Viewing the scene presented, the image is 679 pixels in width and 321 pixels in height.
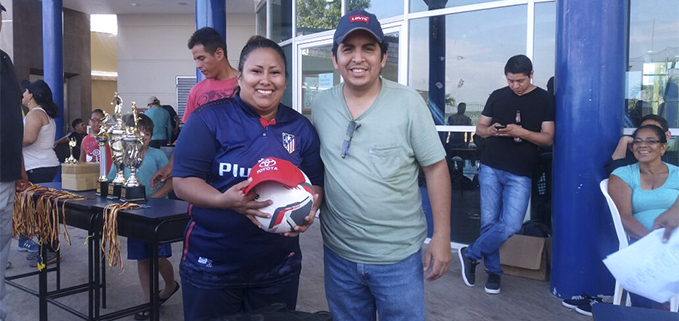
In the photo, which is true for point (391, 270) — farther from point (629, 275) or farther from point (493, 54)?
point (493, 54)

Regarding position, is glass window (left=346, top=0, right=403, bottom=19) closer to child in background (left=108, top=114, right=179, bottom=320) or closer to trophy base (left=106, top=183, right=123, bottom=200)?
child in background (left=108, top=114, right=179, bottom=320)

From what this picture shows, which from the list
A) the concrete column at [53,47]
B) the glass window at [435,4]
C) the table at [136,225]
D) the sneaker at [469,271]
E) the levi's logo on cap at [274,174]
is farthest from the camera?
the concrete column at [53,47]

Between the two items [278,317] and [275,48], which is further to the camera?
[275,48]

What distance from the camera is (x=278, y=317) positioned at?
1.70 m

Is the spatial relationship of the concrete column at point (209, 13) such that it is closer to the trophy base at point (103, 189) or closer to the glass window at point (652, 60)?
the trophy base at point (103, 189)

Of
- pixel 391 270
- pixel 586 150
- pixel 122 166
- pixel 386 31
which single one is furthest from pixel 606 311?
pixel 386 31

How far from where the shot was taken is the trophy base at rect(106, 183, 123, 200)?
3.34 metres

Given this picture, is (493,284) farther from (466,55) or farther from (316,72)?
(316,72)

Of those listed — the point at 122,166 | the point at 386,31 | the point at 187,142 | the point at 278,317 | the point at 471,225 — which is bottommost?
Answer: the point at 471,225

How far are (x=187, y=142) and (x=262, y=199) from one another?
40 cm

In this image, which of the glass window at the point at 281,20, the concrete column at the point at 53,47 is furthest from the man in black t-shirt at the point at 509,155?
the concrete column at the point at 53,47

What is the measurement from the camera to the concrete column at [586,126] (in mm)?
3830

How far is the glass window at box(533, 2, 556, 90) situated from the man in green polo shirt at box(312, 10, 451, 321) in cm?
347

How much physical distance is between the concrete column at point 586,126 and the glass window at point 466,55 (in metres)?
1.28
